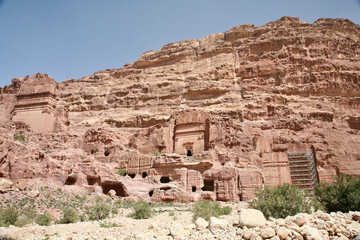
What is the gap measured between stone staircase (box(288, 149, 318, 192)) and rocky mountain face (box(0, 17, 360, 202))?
0.12 meters

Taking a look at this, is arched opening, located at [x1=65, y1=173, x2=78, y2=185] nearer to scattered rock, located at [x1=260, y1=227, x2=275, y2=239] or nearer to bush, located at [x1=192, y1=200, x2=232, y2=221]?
bush, located at [x1=192, y1=200, x2=232, y2=221]

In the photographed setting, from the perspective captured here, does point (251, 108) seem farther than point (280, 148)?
Yes

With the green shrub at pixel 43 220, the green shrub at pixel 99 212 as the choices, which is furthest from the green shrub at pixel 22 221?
the green shrub at pixel 99 212

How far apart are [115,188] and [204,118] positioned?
57.9 feet

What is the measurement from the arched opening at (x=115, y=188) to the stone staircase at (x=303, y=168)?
1946 centimetres

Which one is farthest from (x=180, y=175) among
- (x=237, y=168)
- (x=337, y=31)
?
(x=337, y=31)

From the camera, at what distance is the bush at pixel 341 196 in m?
18.6

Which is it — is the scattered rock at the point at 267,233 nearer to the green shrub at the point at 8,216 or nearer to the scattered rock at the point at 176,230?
the scattered rock at the point at 176,230

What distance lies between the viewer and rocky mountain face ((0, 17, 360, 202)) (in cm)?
2933

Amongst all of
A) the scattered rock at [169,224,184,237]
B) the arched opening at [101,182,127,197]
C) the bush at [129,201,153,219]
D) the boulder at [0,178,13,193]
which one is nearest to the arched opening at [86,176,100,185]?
the arched opening at [101,182,127,197]

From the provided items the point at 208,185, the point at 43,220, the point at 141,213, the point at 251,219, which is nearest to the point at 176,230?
the point at 251,219

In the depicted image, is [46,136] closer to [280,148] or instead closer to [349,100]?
[280,148]

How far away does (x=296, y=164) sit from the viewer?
3822cm

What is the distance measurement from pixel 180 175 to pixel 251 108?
26359mm
